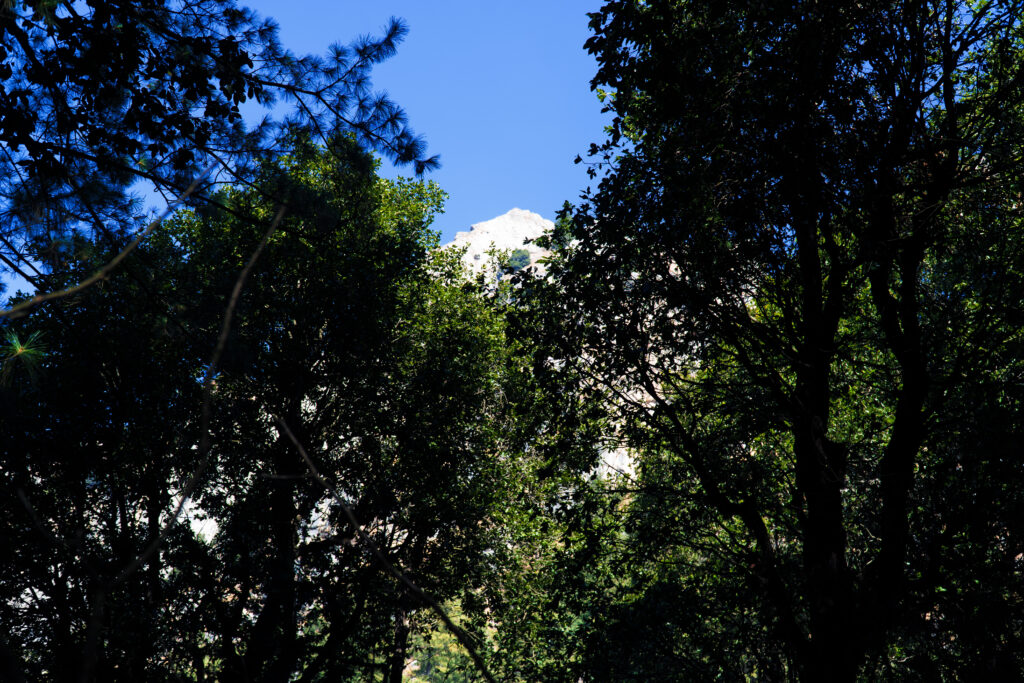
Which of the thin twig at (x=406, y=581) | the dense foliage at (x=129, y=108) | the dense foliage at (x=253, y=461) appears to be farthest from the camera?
the dense foliage at (x=253, y=461)

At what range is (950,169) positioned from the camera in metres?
7.06

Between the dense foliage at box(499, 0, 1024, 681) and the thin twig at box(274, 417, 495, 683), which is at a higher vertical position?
the dense foliage at box(499, 0, 1024, 681)

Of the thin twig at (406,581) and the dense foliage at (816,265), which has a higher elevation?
the dense foliage at (816,265)

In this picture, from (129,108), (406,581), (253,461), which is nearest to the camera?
(406,581)

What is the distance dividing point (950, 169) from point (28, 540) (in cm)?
1403

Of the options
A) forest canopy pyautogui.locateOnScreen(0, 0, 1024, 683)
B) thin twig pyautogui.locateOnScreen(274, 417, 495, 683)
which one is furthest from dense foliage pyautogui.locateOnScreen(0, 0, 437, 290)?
thin twig pyautogui.locateOnScreen(274, 417, 495, 683)

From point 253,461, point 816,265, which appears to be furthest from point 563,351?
point 253,461

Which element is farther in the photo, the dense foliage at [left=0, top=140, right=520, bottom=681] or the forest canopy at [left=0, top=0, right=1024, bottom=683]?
the dense foliage at [left=0, top=140, right=520, bottom=681]

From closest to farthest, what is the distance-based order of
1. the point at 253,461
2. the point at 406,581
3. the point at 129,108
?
the point at 406,581 < the point at 129,108 < the point at 253,461

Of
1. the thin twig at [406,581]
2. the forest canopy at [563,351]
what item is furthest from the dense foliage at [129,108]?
the thin twig at [406,581]

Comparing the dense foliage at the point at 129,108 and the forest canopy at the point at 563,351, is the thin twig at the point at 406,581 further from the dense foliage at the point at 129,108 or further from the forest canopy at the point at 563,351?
the dense foliage at the point at 129,108

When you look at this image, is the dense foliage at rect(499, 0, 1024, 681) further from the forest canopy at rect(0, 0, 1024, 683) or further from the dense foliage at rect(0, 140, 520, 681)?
the dense foliage at rect(0, 140, 520, 681)

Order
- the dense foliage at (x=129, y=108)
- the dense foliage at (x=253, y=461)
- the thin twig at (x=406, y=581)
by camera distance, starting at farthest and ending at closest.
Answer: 1. the dense foliage at (x=253, y=461)
2. the dense foliage at (x=129, y=108)
3. the thin twig at (x=406, y=581)

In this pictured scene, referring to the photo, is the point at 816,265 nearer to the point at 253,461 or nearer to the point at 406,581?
the point at 406,581
